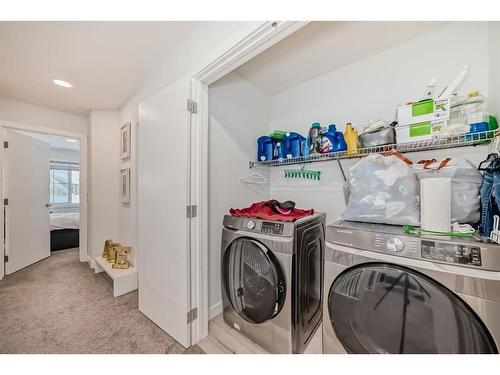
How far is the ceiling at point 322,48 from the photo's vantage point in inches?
54.8

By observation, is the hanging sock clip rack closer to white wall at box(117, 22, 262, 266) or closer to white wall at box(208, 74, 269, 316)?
white wall at box(208, 74, 269, 316)

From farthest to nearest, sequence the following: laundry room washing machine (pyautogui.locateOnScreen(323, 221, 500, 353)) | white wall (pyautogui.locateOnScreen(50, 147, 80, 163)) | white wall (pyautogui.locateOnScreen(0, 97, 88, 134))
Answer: white wall (pyautogui.locateOnScreen(50, 147, 80, 163)) → white wall (pyautogui.locateOnScreen(0, 97, 88, 134)) → laundry room washing machine (pyautogui.locateOnScreen(323, 221, 500, 353))

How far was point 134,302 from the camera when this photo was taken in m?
2.02

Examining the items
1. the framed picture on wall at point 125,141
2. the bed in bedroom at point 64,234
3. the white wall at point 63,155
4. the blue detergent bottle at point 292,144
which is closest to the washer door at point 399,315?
the blue detergent bottle at point 292,144

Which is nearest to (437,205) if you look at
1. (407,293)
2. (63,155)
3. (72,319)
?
(407,293)

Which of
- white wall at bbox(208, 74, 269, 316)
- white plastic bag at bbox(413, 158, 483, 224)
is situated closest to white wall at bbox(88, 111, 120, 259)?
white wall at bbox(208, 74, 269, 316)

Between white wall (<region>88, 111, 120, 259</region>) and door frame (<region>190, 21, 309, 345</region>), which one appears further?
white wall (<region>88, 111, 120, 259</region>)

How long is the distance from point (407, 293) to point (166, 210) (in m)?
1.54

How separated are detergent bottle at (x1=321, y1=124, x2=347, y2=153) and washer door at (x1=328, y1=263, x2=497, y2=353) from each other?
97 centimetres

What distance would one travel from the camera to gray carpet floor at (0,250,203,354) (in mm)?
1438

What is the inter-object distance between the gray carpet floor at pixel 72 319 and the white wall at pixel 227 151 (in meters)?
0.60

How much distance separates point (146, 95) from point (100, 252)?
92.0 inches

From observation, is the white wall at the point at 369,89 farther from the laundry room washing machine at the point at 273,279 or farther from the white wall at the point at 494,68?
→ the laundry room washing machine at the point at 273,279

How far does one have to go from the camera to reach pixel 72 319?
173 centimetres
